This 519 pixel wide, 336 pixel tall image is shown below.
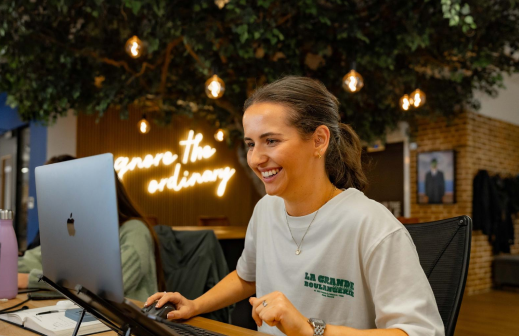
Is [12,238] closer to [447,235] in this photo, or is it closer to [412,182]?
[447,235]

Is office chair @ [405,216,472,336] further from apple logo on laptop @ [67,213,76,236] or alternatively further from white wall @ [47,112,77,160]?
white wall @ [47,112,77,160]

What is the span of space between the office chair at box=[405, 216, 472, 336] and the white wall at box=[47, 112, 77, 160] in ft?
22.0

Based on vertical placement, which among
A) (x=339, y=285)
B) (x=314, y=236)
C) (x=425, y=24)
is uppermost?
(x=425, y=24)

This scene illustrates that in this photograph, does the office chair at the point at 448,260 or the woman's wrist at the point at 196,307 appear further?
the woman's wrist at the point at 196,307

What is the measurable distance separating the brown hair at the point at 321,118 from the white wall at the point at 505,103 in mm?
6339

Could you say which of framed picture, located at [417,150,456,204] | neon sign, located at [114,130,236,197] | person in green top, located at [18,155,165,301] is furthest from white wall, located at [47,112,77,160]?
framed picture, located at [417,150,456,204]

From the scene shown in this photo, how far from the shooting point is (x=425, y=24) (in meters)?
3.70

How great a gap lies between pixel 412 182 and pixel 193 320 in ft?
22.1

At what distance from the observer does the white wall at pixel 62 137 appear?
6941mm

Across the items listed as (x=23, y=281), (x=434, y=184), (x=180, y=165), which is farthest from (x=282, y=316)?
(x=180, y=165)

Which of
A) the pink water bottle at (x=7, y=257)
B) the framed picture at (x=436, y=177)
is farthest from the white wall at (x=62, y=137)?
the pink water bottle at (x=7, y=257)

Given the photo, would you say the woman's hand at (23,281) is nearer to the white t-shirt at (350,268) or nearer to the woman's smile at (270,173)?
the white t-shirt at (350,268)

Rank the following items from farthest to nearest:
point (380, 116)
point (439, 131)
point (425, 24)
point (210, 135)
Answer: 1. point (210, 135)
2. point (439, 131)
3. point (380, 116)
4. point (425, 24)

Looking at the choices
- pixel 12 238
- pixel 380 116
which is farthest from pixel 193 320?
pixel 380 116
